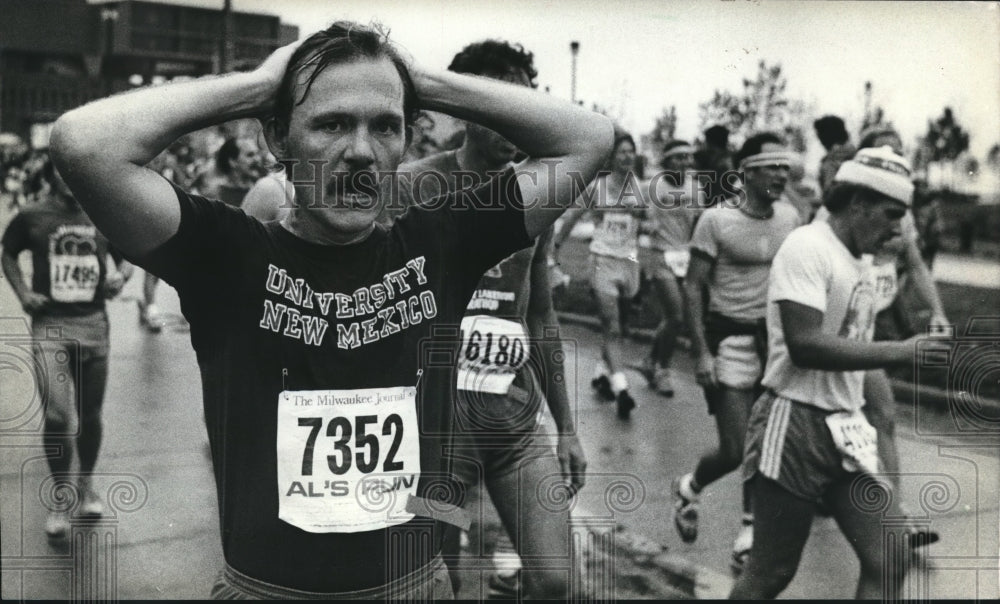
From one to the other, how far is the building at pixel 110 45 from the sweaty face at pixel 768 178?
258cm

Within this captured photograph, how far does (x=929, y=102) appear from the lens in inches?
286

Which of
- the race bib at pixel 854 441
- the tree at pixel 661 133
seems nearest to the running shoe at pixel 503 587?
the race bib at pixel 854 441

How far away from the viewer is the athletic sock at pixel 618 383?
27.1ft

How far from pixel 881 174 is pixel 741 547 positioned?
2.13 m

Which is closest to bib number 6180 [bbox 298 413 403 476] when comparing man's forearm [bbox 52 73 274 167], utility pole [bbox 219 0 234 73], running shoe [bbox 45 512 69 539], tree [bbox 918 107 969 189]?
man's forearm [bbox 52 73 274 167]

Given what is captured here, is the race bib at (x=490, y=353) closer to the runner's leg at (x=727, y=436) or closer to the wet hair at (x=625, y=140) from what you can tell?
the runner's leg at (x=727, y=436)

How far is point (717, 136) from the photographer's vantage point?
8.23 m

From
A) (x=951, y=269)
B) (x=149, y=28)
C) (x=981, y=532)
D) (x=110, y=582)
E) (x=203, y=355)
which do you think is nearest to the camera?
(x=203, y=355)

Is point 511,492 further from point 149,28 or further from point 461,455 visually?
point 149,28

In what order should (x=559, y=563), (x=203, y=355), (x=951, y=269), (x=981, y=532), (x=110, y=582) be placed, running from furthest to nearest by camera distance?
1. (x=951, y=269)
2. (x=981, y=532)
3. (x=110, y=582)
4. (x=559, y=563)
5. (x=203, y=355)

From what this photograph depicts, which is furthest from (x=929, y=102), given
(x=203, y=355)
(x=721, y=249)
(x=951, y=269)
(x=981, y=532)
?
(x=951, y=269)

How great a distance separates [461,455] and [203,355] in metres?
1.68

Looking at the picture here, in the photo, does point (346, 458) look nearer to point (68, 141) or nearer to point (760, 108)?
point (68, 141)

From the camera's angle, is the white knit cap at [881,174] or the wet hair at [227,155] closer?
the white knit cap at [881,174]
